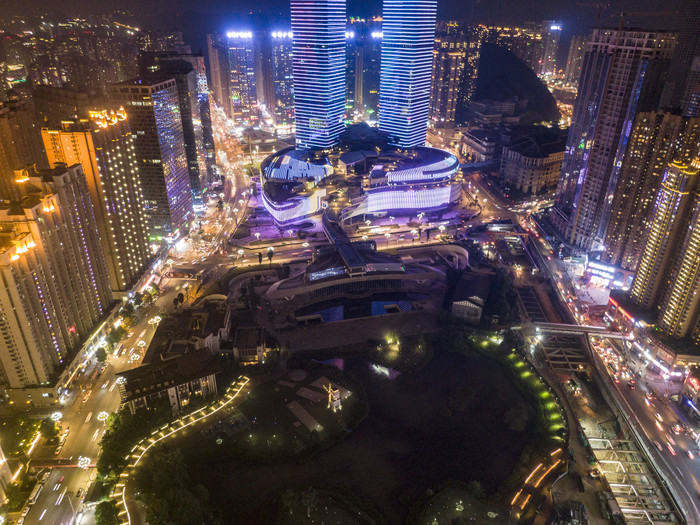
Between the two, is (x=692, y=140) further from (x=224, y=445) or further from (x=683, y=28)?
(x=224, y=445)

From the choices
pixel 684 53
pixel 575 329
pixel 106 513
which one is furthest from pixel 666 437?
pixel 684 53

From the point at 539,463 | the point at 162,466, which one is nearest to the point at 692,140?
the point at 539,463

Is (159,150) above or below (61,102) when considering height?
below

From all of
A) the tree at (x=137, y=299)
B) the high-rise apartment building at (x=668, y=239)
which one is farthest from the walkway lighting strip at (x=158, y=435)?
the high-rise apartment building at (x=668, y=239)

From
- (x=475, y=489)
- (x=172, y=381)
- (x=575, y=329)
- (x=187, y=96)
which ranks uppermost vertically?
(x=187, y=96)

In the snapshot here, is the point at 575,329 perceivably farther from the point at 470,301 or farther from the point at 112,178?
the point at 112,178

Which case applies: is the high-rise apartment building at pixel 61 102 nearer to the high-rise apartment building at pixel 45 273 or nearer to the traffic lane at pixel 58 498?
the high-rise apartment building at pixel 45 273

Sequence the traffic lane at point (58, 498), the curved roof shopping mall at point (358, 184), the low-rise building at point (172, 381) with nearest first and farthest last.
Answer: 1. the traffic lane at point (58, 498)
2. the low-rise building at point (172, 381)
3. the curved roof shopping mall at point (358, 184)
